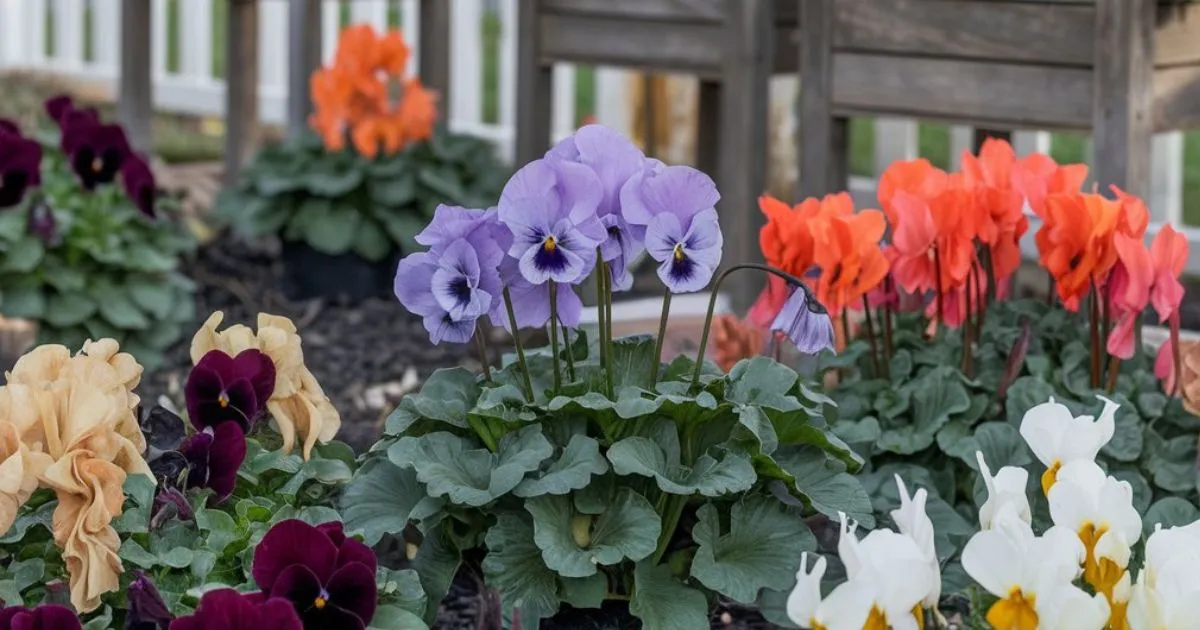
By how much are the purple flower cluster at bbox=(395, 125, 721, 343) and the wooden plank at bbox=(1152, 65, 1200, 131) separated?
6.67 feet

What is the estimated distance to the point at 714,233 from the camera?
2303 millimetres

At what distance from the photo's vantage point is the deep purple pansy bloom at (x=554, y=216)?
7.42ft

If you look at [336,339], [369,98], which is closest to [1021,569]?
[336,339]

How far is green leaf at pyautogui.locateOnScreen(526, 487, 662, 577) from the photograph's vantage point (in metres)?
2.24

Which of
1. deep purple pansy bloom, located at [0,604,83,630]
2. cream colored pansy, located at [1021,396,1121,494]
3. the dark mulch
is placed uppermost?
cream colored pansy, located at [1021,396,1121,494]

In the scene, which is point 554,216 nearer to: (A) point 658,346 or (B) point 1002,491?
(A) point 658,346

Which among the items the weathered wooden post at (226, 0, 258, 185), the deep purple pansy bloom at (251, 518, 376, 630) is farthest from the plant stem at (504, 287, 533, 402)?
the weathered wooden post at (226, 0, 258, 185)

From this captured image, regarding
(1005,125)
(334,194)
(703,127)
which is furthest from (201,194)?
(1005,125)

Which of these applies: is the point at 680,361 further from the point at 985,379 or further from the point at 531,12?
the point at 531,12

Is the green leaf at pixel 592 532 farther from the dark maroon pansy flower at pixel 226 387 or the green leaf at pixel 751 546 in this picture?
the dark maroon pansy flower at pixel 226 387

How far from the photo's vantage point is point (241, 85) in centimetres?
686

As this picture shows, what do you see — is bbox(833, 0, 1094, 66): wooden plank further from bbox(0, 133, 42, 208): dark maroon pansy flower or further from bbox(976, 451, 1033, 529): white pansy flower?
bbox(976, 451, 1033, 529): white pansy flower

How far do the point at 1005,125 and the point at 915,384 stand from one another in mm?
1407

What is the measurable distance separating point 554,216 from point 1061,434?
2.11ft
